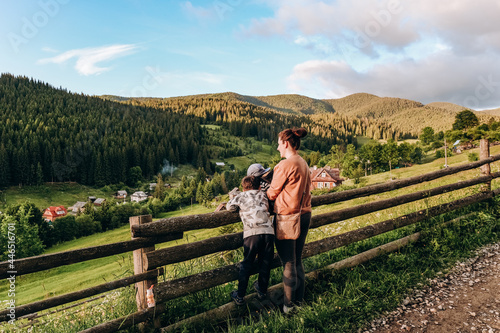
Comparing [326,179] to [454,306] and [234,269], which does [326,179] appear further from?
[234,269]

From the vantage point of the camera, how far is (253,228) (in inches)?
154

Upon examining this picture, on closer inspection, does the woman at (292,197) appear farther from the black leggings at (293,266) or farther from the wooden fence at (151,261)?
the wooden fence at (151,261)

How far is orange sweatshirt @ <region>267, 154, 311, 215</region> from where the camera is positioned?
3840mm

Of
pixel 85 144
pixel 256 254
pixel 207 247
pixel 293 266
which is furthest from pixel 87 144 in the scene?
pixel 293 266

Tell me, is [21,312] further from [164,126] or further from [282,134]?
[164,126]

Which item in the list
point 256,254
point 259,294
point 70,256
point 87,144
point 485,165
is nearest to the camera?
point 70,256

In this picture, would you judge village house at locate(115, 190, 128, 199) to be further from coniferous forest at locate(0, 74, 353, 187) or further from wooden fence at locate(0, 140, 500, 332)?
wooden fence at locate(0, 140, 500, 332)

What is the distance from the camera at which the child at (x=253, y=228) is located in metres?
3.91

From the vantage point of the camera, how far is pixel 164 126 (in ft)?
643

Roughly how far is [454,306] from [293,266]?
246 cm

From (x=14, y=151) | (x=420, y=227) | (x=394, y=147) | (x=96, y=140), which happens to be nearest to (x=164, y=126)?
(x=96, y=140)

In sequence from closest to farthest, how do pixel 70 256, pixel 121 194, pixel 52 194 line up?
pixel 70 256
pixel 52 194
pixel 121 194

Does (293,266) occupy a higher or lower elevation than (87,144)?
lower

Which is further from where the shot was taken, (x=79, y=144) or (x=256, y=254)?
(x=79, y=144)
